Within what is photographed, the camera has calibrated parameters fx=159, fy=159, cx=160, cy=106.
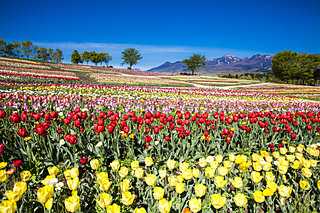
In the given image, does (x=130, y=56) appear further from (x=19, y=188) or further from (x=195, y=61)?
(x=19, y=188)

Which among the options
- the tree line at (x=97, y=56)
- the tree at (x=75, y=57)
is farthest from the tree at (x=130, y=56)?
the tree at (x=75, y=57)

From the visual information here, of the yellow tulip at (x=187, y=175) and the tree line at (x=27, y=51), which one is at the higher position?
the tree line at (x=27, y=51)

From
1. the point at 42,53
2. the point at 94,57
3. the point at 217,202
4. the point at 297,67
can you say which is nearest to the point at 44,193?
the point at 217,202

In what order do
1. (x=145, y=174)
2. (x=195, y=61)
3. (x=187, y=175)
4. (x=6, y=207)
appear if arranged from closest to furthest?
(x=6, y=207)
(x=187, y=175)
(x=145, y=174)
(x=195, y=61)

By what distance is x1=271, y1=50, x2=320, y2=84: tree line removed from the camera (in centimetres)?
4886

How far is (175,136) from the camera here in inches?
138

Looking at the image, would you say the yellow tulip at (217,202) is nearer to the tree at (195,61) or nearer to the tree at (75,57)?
the tree at (195,61)

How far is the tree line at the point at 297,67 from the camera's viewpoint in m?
48.9

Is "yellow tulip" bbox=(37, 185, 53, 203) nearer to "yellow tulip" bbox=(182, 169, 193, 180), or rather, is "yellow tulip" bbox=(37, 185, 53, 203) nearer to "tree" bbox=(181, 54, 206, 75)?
"yellow tulip" bbox=(182, 169, 193, 180)

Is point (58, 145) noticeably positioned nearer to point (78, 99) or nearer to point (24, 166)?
point (24, 166)

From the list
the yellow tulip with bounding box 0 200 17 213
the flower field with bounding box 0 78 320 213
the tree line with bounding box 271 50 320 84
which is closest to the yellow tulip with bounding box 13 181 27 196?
the flower field with bounding box 0 78 320 213

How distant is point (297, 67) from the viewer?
4894 cm

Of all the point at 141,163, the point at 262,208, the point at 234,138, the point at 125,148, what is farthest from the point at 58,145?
the point at 234,138

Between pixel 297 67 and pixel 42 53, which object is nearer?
pixel 297 67
